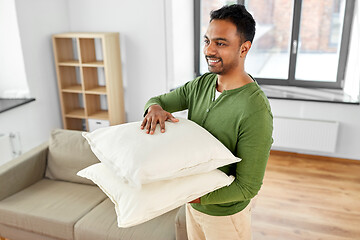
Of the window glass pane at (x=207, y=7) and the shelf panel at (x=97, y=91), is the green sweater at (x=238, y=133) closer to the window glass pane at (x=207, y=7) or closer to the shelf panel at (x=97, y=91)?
the shelf panel at (x=97, y=91)

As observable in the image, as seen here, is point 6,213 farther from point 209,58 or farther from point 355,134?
point 355,134

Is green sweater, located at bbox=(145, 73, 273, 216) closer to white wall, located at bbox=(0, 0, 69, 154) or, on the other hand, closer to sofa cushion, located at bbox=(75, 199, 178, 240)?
sofa cushion, located at bbox=(75, 199, 178, 240)

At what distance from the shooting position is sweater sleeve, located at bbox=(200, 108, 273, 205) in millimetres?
1207

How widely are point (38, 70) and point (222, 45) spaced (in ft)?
10.4

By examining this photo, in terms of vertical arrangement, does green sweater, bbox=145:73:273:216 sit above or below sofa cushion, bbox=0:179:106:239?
above

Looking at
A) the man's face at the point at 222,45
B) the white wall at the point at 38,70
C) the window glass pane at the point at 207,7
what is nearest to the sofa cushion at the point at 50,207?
the white wall at the point at 38,70

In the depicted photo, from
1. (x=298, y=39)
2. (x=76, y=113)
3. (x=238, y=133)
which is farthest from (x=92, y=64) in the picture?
(x=238, y=133)

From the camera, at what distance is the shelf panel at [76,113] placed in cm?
421

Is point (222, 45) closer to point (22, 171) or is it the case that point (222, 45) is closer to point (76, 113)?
point (22, 171)

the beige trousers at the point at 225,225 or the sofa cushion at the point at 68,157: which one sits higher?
the beige trousers at the point at 225,225

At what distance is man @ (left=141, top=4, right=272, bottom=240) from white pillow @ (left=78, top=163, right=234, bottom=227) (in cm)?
6

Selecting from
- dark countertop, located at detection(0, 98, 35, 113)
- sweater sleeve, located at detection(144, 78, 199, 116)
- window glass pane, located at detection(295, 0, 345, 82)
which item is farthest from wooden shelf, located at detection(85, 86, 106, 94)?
sweater sleeve, located at detection(144, 78, 199, 116)

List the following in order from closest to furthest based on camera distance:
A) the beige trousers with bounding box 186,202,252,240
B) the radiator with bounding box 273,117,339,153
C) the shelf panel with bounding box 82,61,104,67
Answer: the beige trousers with bounding box 186,202,252,240
the radiator with bounding box 273,117,339,153
the shelf panel with bounding box 82,61,104,67

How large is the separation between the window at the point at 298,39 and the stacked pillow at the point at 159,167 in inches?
119
